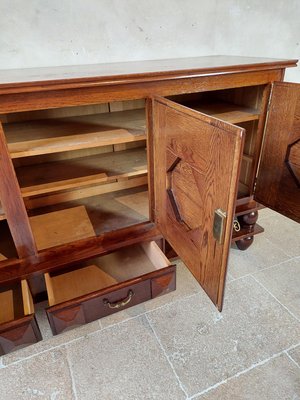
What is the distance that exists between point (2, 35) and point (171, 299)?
4.49 ft

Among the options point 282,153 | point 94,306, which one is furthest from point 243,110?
point 94,306

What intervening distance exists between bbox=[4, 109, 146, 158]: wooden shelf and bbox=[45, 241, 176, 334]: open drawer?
0.49m

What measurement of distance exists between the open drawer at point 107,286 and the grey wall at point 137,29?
0.95 m

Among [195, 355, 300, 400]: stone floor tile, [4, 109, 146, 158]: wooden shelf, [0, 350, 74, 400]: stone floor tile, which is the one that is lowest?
[195, 355, 300, 400]: stone floor tile

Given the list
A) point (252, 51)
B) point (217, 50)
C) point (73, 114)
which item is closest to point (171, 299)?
point (73, 114)

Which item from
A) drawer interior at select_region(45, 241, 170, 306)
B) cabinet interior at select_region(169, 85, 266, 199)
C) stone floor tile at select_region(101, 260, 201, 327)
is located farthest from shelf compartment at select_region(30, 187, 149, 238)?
cabinet interior at select_region(169, 85, 266, 199)

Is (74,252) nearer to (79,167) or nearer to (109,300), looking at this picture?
(109,300)

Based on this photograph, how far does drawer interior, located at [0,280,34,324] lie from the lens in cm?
97

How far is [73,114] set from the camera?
1.30 m

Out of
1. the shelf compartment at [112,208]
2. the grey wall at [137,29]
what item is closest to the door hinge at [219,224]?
the shelf compartment at [112,208]

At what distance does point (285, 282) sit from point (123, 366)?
0.89 m

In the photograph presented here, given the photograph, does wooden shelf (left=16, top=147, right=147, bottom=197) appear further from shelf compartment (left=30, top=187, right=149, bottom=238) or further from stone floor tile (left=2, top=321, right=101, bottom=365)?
stone floor tile (left=2, top=321, right=101, bottom=365)

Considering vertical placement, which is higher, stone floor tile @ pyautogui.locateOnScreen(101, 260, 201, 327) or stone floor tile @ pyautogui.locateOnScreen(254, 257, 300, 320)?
stone floor tile @ pyautogui.locateOnScreen(101, 260, 201, 327)

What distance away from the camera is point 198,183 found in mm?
761
